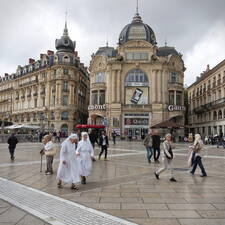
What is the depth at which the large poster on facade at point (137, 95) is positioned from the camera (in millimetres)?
47438

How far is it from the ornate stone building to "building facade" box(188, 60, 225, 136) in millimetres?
27084

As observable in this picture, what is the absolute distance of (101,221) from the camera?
15.9 ft

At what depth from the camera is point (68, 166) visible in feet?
25.2

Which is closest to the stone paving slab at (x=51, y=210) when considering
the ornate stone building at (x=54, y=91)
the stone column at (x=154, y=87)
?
the stone column at (x=154, y=87)

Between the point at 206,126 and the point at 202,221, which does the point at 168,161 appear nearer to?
the point at 202,221

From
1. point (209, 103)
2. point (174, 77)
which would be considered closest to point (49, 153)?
point (174, 77)

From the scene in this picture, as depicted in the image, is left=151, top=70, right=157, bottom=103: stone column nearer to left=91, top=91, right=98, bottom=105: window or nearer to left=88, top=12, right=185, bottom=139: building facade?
left=88, top=12, right=185, bottom=139: building facade

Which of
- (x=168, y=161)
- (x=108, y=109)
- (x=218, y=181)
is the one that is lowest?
(x=218, y=181)

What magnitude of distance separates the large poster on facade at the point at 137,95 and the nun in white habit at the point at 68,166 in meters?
40.0

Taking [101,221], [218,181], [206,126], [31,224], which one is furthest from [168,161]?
[206,126]

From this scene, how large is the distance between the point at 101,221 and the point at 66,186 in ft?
11.0

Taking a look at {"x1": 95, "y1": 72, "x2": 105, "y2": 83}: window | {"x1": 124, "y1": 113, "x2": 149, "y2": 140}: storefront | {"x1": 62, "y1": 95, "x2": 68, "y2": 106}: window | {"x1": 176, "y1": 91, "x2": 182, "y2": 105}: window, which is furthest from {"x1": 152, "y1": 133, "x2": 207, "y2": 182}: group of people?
{"x1": 62, "y1": 95, "x2": 68, "y2": 106}: window

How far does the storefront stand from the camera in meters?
47.0

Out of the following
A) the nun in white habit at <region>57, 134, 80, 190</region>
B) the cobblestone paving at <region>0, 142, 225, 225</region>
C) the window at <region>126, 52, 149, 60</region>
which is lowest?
the cobblestone paving at <region>0, 142, 225, 225</region>
